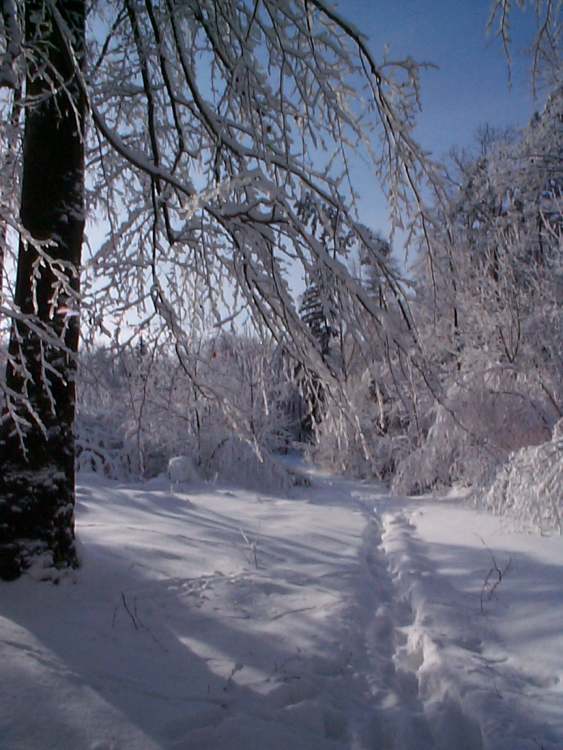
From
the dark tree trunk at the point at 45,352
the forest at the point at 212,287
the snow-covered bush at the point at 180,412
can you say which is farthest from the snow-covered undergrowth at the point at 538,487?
the dark tree trunk at the point at 45,352

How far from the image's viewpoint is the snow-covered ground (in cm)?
202

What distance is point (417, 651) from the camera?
3066 millimetres

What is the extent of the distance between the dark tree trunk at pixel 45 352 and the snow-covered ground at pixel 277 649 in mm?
367

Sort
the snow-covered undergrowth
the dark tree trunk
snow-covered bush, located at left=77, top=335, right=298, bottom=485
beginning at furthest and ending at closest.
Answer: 1. the snow-covered undergrowth
2. snow-covered bush, located at left=77, top=335, right=298, bottom=485
3. the dark tree trunk

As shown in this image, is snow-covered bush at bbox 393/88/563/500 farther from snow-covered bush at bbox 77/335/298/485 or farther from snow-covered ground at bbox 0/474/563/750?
snow-covered ground at bbox 0/474/563/750

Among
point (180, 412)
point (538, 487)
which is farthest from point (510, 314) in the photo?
point (180, 412)

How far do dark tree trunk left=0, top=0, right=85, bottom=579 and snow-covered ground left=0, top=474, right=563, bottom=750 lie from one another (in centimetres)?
37

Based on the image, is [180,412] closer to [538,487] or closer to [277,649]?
[277,649]

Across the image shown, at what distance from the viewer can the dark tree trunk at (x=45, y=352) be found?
3.19 metres

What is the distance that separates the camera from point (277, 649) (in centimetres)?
A: 279

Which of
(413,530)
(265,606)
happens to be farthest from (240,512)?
(265,606)

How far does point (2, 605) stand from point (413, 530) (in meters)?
6.26

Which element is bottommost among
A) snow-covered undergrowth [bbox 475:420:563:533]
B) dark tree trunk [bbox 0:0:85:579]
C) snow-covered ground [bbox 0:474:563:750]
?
snow-covered ground [bbox 0:474:563:750]

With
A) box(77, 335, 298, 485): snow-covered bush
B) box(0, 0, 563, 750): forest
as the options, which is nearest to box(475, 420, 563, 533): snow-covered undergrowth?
box(0, 0, 563, 750): forest
